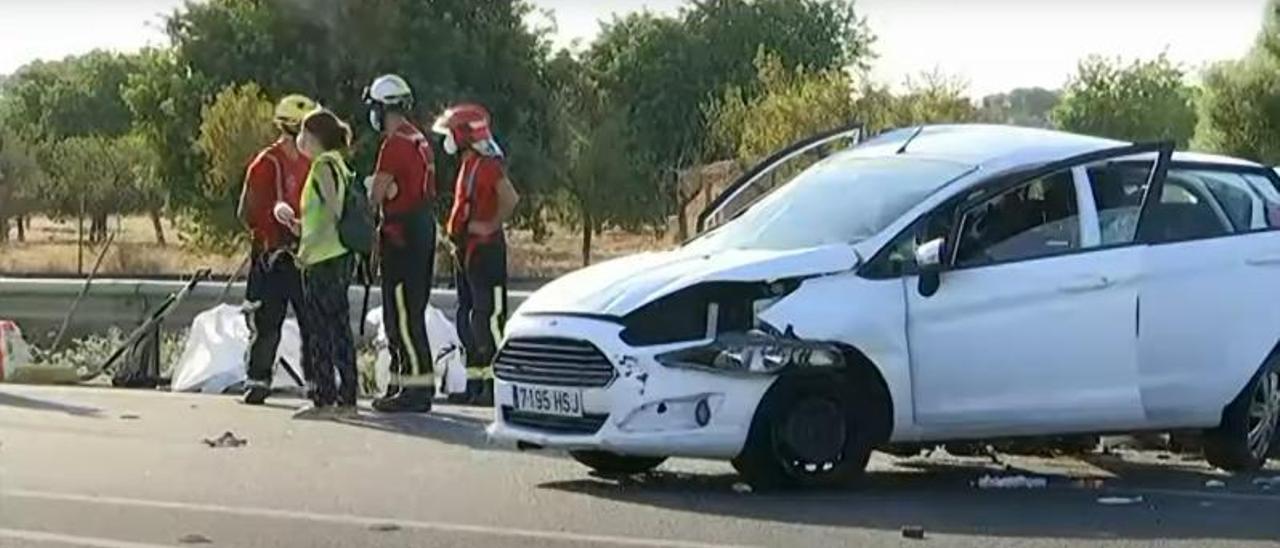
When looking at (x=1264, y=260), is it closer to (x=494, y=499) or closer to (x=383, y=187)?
(x=494, y=499)

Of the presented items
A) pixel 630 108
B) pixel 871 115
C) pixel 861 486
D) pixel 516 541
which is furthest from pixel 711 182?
pixel 630 108

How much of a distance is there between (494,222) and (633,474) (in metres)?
3.41

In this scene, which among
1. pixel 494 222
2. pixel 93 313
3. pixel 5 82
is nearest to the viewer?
pixel 494 222

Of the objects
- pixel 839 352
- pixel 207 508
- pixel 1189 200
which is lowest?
pixel 207 508

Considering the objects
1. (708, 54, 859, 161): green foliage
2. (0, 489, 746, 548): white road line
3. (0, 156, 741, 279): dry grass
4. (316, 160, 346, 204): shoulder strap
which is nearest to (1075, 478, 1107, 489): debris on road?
(0, 489, 746, 548): white road line

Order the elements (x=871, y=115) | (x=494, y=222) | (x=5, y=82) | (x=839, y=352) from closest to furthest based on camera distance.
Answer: (x=839, y=352) → (x=494, y=222) → (x=871, y=115) → (x=5, y=82)

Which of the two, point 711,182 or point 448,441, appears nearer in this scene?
point 448,441

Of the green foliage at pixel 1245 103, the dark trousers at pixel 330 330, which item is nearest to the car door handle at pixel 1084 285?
the dark trousers at pixel 330 330

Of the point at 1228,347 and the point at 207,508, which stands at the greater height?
the point at 1228,347

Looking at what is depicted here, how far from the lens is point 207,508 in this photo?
372 inches

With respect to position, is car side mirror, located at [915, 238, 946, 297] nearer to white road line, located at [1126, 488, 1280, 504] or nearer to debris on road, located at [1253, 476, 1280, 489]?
white road line, located at [1126, 488, 1280, 504]

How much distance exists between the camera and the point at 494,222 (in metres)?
13.7

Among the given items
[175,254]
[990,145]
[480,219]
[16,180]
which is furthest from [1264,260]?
[16,180]

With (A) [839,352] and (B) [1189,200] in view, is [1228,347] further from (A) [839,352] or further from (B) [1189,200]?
(A) [839,352]
